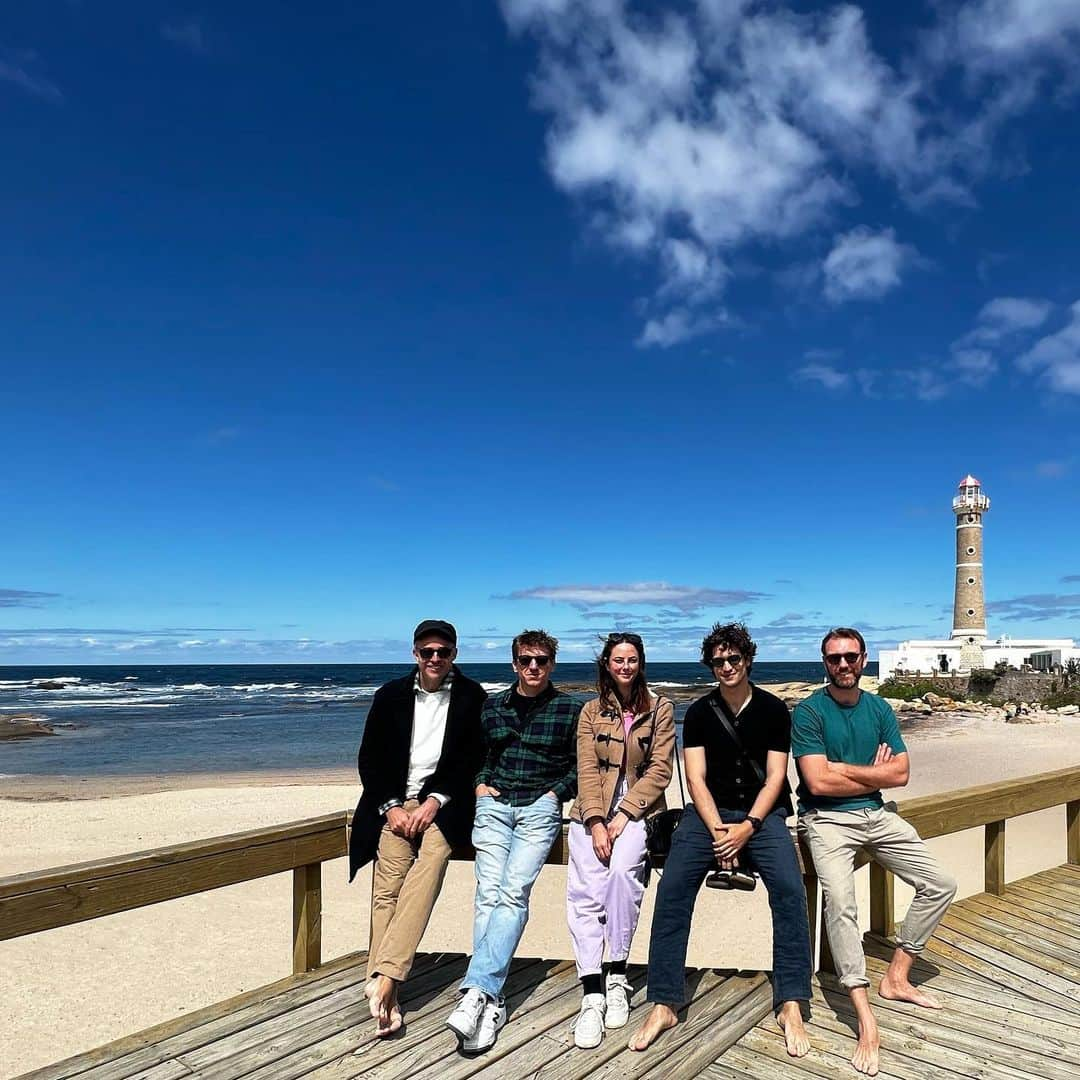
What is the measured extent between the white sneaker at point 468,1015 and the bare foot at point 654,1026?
24.5 inches

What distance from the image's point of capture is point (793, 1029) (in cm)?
329

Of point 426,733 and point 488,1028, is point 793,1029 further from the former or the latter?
point 426,733

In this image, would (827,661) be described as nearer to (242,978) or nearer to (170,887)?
(170,887)

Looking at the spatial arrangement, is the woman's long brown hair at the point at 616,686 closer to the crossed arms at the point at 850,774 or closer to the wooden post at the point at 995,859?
the crossed arms at the point at 850,774

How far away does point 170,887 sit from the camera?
3309 millimetres

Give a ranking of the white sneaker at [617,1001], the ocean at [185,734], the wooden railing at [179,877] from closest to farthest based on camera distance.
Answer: the wooden railing at [179,877], the white sneaker at [617,1001], the ocean at [185,734]

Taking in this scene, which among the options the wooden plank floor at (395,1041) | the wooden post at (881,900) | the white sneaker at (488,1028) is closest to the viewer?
the wooden plank floor at (395,1041)

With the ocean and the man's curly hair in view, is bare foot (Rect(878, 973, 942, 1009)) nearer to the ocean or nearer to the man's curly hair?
the man's curly hair

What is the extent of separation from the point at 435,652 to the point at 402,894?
3.62ft

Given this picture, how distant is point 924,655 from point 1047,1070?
50024 millimetres

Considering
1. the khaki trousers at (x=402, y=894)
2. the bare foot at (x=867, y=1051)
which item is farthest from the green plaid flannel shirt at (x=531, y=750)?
the bare foot at (x=867, y=1051)

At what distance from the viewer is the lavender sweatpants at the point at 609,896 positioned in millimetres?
3604

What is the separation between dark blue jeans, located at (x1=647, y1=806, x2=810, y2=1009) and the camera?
11.3ft

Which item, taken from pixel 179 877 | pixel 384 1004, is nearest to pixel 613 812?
pixel 384 1004
